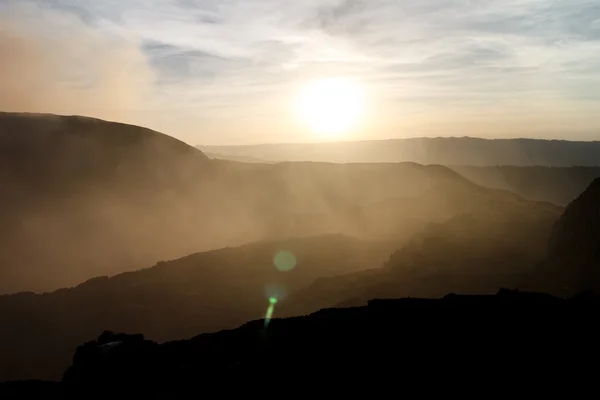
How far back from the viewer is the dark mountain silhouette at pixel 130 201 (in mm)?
82375

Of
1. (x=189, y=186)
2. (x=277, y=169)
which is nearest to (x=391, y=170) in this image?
(x=277, y=169)

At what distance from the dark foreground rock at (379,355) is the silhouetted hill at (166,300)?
25448mm

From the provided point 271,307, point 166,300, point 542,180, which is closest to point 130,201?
point 166,300

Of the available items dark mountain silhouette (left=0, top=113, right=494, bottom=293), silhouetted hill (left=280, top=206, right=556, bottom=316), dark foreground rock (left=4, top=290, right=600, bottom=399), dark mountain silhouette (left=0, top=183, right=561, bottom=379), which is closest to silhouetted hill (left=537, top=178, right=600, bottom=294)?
silhouetted hill (left=280, top=206, right=556, bottom=316)

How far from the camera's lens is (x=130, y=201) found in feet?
328

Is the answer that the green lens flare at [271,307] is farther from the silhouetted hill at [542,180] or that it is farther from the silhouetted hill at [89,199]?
the silhouetted hill at [542,180]

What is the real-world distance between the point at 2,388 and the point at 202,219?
89.2 meters

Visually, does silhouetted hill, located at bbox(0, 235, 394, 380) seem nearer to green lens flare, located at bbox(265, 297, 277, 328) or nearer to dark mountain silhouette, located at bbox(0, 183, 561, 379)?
dark mountain silhouette, located at bbox(0, 183, 561, 379)

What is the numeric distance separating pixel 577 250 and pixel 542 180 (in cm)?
12678

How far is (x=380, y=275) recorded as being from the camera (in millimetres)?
47219

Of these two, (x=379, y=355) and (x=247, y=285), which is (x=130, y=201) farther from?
(x=379, y=355)

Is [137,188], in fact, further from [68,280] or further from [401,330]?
[401,330]

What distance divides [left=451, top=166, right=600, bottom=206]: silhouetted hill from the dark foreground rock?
5613 inches

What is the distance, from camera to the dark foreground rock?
12.2 meters
